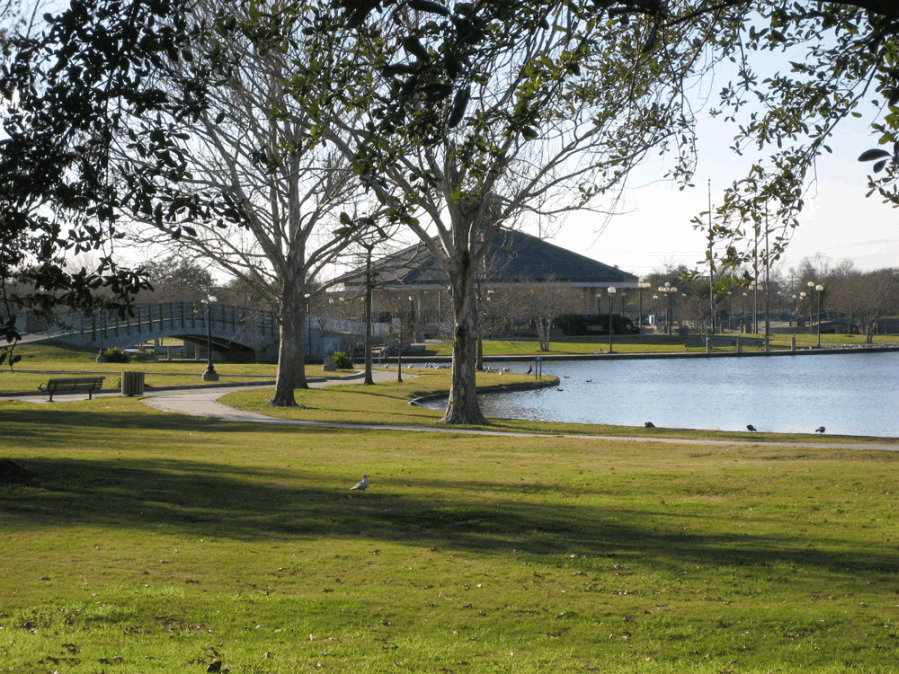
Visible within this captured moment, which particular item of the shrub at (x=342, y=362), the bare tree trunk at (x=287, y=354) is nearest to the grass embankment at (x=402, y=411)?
the bare tree trunk at (x=287, y=354)

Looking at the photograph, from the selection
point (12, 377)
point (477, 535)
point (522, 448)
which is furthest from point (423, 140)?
point (12, 377)

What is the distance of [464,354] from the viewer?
25.1m

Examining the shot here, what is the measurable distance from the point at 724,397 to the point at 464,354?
16836mm

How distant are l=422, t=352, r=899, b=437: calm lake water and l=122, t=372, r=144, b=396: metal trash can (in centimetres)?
1154

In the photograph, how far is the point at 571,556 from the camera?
830cm

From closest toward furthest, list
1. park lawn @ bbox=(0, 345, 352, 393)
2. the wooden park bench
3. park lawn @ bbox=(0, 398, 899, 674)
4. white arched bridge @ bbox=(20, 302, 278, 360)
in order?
park lawn @ bbox=(0, 398, 899, 674) < the wooden park bench < park lawn @ bbox=(0, 345, 352, 393) < white arched bridge @ bbox=(20, 302, 278, 360)

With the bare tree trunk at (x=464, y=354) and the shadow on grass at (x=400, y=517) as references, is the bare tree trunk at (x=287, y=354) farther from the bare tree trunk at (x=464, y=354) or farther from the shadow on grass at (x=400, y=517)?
the shadow on grass at (x=400, y=517)

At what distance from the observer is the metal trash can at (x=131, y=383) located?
32.8m

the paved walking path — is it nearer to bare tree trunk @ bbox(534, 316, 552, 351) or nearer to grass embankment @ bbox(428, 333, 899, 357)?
grass embankment @ bbox(428, 333, 899, 357)

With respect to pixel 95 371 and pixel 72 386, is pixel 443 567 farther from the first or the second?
pixel 95 371

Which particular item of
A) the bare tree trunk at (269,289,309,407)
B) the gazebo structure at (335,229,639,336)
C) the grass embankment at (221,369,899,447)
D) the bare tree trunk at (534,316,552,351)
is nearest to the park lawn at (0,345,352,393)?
the grass embankment at (221,369,899,447)

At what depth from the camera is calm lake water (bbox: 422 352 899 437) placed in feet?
96.8

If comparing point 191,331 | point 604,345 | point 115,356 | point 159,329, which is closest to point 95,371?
point 115,356

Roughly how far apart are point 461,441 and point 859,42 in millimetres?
12944
